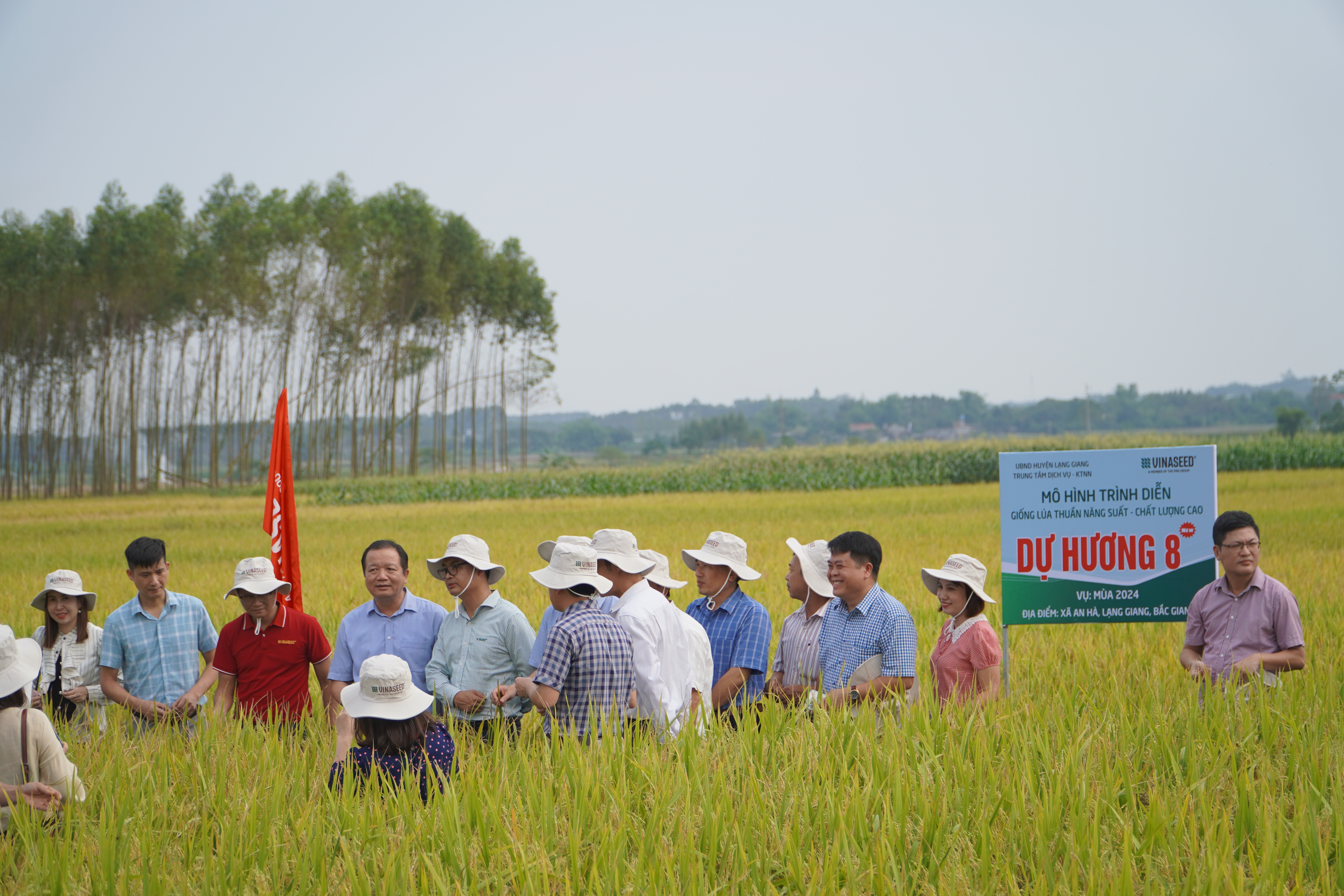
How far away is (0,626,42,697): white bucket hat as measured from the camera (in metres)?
3.54

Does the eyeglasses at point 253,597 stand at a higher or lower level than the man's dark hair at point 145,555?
lower

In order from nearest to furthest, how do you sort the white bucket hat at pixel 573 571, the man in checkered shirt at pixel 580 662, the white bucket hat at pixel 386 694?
the white bucket hat at pixel 386 694 → the man in checkered shirt at pixel 580 662 → the white bucket hat at pixel 573 571

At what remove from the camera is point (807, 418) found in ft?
591

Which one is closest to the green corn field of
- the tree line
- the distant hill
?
the tree line

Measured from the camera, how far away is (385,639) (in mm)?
5449

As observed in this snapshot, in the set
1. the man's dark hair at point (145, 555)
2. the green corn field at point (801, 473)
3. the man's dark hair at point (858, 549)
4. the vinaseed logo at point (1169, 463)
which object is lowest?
the green corn field at point (801, 473)

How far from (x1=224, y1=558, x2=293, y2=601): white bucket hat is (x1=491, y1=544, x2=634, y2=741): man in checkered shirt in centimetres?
150

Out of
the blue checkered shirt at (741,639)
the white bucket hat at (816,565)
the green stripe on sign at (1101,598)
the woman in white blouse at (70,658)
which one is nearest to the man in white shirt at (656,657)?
the blue checkered shirt at (741,639)

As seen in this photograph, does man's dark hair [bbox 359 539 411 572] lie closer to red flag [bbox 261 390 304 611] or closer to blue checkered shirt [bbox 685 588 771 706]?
red flag [bbox 261 390 304 611]

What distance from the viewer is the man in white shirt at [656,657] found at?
476 cm

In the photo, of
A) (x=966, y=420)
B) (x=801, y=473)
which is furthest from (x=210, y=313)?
(x=966, y=420)

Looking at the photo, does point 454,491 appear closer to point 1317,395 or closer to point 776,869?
point 776,869

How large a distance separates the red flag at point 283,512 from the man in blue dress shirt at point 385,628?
4.49 feet

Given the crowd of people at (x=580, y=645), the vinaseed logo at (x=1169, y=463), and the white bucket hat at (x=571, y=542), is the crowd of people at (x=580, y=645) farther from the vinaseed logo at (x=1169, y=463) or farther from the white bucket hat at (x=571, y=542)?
the vinaseed logo at (x=1169, y=463)
